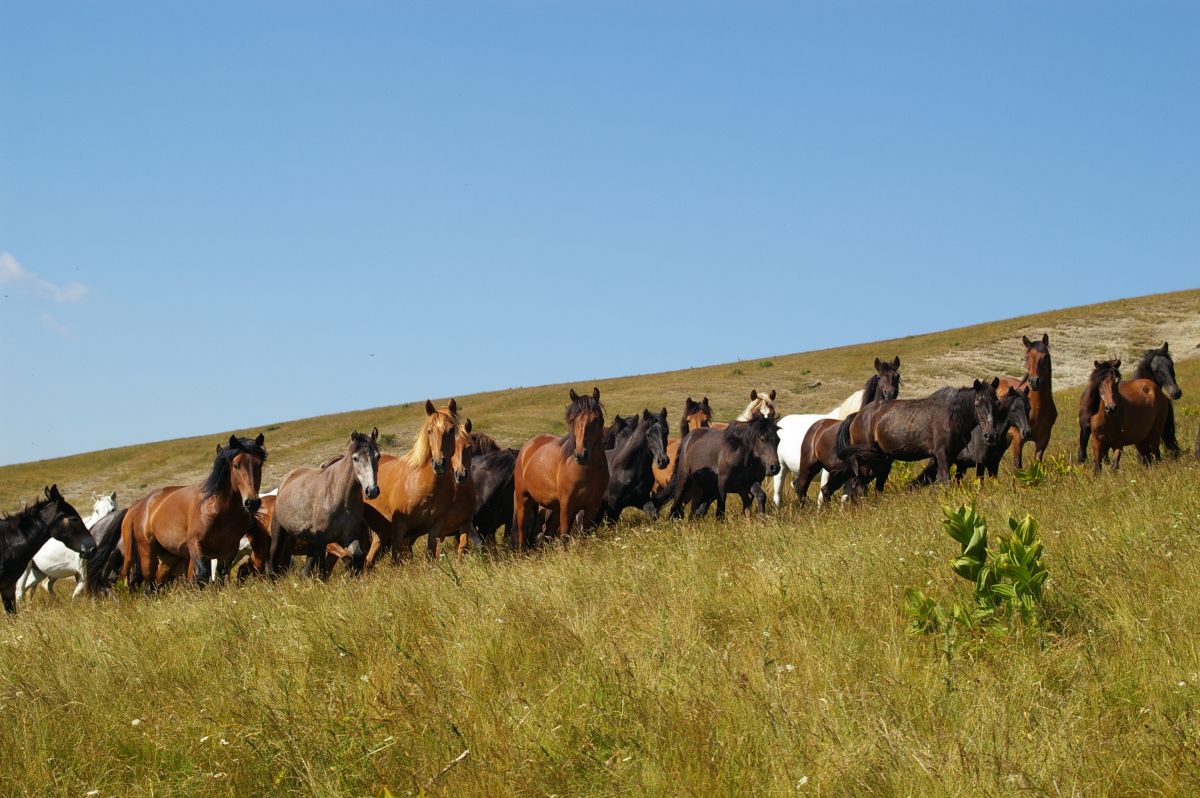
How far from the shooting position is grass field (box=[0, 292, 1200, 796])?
15.0 feet

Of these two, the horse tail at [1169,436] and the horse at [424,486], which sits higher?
the horse at [424,486]

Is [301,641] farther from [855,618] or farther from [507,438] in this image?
[507,438]

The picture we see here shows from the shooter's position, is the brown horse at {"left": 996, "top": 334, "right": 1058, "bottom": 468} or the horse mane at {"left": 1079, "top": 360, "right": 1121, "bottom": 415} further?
the brown horse at {"left": 996, "top": 334, "right": 1058, "bottom": 468}

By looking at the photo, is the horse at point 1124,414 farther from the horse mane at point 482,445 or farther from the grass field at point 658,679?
the horse mane at point 482,445

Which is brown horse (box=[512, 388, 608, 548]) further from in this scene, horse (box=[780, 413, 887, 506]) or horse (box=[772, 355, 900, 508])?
horse (box=[772, 355, 900, 508])

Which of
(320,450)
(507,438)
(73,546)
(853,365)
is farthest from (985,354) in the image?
(73,546)

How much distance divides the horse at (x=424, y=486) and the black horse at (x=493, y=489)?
2.34m

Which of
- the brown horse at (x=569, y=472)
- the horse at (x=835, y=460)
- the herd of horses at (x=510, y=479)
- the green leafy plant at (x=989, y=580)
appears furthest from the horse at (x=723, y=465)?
the green leafy plant at (x=989, y=580)

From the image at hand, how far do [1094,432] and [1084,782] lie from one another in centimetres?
1251

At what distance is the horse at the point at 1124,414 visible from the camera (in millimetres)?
15227

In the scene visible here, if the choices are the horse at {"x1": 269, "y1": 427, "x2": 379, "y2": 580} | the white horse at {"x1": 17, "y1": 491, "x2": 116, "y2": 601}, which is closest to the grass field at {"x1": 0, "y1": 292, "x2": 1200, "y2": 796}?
the horse at {"x1": 269, "y1": 427, "x2": 379, "y2": 580}

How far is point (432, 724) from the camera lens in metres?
5.37

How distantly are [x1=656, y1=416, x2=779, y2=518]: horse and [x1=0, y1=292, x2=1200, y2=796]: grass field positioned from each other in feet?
18.3

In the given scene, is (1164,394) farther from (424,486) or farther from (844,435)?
(424,486)
